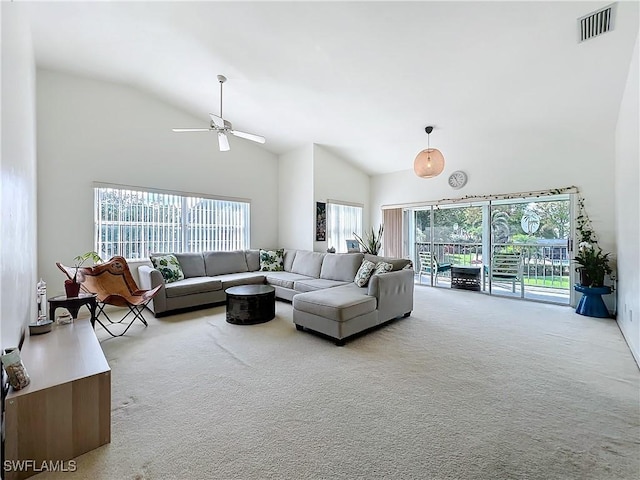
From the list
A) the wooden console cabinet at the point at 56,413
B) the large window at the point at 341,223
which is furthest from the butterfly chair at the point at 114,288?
the large window at the point at 341,223

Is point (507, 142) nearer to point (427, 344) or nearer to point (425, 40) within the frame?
point (425, 40)

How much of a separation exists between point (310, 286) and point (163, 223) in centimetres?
290

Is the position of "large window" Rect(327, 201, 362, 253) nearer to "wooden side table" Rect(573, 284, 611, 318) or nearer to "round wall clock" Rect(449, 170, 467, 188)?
"round wall clock" Rect(449, 170, 467, 188)

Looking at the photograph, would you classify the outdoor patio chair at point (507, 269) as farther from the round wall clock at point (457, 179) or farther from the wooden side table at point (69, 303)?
the wooden side table at point (69, 303)

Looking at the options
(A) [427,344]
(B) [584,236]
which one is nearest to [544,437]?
(A) [427,344]

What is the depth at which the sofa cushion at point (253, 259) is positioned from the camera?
577 centimetres

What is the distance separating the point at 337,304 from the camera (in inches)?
123

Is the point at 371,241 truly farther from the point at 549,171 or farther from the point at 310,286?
the point at 549,171

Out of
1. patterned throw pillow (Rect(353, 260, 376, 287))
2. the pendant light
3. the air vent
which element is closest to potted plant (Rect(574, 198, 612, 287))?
the pendant light

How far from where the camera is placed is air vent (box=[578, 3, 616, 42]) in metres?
2.52

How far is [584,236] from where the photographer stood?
445 centimetres

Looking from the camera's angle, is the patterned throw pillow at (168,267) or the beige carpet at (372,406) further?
the patterned throw pillow at (168,267)

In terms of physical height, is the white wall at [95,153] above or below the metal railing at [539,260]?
above

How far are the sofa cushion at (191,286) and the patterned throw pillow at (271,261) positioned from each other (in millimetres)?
1230
